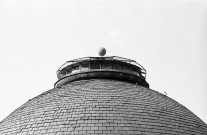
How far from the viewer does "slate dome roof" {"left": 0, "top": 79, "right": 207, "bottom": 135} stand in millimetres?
16422

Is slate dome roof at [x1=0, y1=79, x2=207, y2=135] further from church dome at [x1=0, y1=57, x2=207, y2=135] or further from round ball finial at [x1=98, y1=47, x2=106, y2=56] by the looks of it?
round ball finial at [x1=98, y1=47, x2=106, y2=56]

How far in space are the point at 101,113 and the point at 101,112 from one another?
72 mm

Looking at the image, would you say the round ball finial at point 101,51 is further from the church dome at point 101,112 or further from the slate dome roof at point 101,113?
the slate dome roof at point 101,113

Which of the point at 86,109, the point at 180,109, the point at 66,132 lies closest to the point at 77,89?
the point at 86,109

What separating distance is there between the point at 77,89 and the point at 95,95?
4.41ft

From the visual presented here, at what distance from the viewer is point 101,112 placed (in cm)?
1708

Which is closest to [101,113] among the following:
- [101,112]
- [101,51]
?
[101,112]

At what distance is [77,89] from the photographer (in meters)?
19.3

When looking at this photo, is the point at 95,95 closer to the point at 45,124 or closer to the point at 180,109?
the point at 45,124

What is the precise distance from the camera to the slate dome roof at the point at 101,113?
16422 mm

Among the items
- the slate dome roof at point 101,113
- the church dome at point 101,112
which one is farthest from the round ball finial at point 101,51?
the slate dome roof at point 101,113

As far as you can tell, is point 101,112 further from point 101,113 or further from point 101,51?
point 101,51

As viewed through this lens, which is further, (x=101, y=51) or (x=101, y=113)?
(x=101, y=51)

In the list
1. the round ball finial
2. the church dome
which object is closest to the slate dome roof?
the church dome
